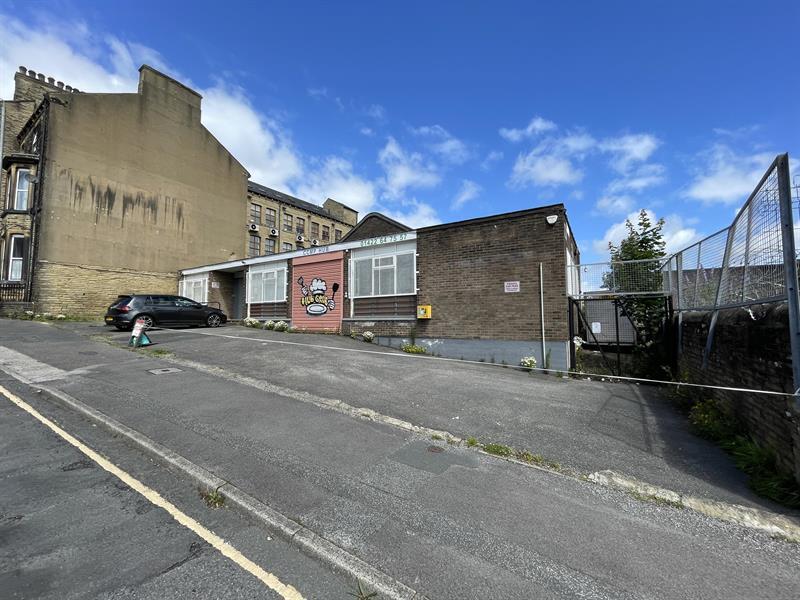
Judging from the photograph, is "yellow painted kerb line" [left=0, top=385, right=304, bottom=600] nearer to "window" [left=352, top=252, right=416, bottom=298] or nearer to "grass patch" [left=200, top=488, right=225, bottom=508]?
"grass patch" [left=200, top=488, right=225, bottom=508]

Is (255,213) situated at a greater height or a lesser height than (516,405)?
greater

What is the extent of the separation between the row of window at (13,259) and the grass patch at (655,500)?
97.9 ft

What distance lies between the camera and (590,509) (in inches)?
132

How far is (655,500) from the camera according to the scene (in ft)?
11.7

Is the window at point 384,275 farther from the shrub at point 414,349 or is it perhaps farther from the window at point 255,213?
the window at point 255,213

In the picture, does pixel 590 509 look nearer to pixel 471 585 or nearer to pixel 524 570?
pixel 524 570

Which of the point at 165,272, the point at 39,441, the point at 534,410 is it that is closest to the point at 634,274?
the point at 534,410

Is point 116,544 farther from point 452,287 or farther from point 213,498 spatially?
point 452,287

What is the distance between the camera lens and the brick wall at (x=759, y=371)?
3.88m

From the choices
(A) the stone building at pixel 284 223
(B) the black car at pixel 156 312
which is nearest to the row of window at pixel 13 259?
(B) the black car at pixel 156 312

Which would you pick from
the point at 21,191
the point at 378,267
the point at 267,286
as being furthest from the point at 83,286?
the point at 378,267

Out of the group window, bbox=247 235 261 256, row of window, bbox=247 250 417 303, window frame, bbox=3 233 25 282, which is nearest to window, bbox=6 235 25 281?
window frame, bbox=3 233 25 282

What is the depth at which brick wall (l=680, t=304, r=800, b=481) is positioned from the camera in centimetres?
388

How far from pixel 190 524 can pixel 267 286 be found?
1642 cm
